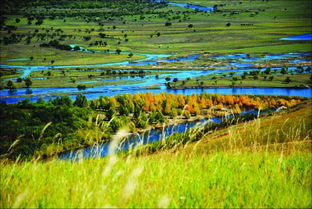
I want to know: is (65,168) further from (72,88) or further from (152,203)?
(72,88)

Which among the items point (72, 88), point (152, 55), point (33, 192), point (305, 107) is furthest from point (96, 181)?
point (152, 55)

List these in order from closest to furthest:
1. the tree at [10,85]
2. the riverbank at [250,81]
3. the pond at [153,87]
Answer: the pond at [153,87]
the riverbank at [250,81]
the tree at [10,85]

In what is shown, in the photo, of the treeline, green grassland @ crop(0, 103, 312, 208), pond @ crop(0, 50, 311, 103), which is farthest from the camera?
pond @ crop(0, 50, 311, 103)

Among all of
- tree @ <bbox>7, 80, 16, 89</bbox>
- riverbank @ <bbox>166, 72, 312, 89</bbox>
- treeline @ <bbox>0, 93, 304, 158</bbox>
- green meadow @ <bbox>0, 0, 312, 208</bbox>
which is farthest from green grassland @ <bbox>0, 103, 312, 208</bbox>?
tree @ <bbox>7, 80, 16, 89</bbox>

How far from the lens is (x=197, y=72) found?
135375 mm

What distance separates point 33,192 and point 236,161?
430cm

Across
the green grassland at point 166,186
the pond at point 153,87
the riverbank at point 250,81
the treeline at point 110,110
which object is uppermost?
the green grassland at point 166,186

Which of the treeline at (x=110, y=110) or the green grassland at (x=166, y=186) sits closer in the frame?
the green grassland at (x=166, y=186)

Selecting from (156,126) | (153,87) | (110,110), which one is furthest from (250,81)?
(110,110)

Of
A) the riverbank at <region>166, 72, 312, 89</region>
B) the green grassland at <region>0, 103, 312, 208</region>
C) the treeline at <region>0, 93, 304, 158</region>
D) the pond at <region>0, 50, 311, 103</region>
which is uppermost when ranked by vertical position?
Answer: the green grassland at <region>0, 103, 312, 208</region>

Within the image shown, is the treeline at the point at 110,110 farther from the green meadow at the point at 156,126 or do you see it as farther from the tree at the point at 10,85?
the tree at the point at 10,85

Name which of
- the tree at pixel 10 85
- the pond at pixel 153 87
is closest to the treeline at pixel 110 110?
the pond at pixel 153 87

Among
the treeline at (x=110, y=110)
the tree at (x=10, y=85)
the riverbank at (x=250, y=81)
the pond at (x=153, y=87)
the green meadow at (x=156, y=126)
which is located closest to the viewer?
the green meadow at (x=156, y=126)

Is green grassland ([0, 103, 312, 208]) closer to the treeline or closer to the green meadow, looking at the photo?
the green meadow
